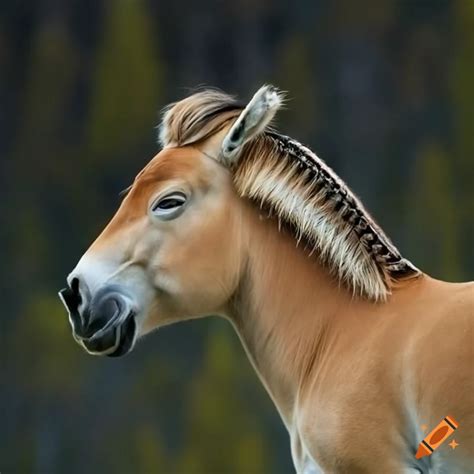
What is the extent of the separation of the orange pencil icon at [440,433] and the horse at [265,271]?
169 millimetres

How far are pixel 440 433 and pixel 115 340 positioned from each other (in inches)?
25.8

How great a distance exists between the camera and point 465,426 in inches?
69.9

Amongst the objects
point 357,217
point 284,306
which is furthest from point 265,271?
point 357,217

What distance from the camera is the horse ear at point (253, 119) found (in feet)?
6.77

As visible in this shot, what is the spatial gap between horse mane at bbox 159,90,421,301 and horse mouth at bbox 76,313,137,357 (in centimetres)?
35

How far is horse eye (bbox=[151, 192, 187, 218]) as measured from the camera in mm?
2082

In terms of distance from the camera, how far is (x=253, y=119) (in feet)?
6.79

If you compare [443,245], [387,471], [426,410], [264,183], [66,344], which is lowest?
[66,344]

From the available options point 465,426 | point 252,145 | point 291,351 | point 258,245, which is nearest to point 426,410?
point 465,426

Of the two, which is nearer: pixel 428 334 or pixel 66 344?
pixel 428 334

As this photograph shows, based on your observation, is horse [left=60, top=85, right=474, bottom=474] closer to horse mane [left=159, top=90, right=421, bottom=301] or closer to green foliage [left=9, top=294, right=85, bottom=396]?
horse mane [left=159, top=90, right=421, bottom=301]

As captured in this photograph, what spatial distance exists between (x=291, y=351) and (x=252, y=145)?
0.43 metres

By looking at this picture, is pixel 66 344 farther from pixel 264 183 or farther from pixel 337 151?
pixel 264 183

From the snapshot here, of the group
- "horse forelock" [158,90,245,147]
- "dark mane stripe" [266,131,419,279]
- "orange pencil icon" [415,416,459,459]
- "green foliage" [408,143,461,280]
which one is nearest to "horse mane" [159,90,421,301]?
"dark mane stripe" [266,131,419,279]
